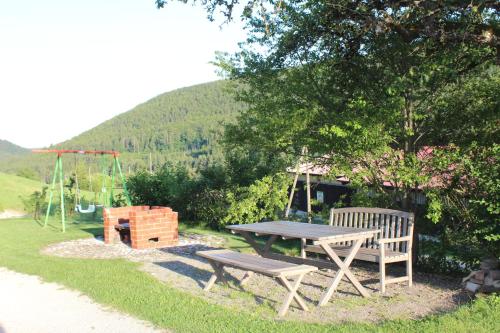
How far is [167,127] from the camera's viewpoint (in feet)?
402

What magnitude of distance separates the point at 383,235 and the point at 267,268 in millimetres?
2404

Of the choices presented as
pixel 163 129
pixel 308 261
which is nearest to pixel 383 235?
pixel 308 261

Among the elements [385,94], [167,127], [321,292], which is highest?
[167,127]

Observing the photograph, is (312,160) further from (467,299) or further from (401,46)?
(467,299)

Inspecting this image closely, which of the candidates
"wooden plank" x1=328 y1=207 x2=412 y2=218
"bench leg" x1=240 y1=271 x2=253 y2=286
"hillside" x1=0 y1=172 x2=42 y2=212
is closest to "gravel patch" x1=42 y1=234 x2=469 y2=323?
"bench leg" x1=240 y1=271 x2=253 y2=286

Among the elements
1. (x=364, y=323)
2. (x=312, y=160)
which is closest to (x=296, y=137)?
(x=312, y=160)

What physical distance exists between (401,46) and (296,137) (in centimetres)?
201

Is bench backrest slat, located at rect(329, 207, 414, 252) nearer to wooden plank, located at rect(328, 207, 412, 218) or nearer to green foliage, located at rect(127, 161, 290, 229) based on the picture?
wooden plank, located at rect(328, 207, 412, 218)

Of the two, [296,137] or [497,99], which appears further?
[296,137]

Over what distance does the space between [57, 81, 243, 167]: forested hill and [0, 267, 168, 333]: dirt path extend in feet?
279

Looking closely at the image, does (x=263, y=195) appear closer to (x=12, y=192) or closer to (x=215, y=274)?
(x=215, y=274)

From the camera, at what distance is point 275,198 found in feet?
33.3

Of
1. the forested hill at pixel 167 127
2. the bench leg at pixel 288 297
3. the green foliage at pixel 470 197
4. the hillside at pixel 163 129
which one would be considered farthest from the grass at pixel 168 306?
the forested hill at pixel 167 127

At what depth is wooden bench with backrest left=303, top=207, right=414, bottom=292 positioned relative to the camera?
21.5 ft
